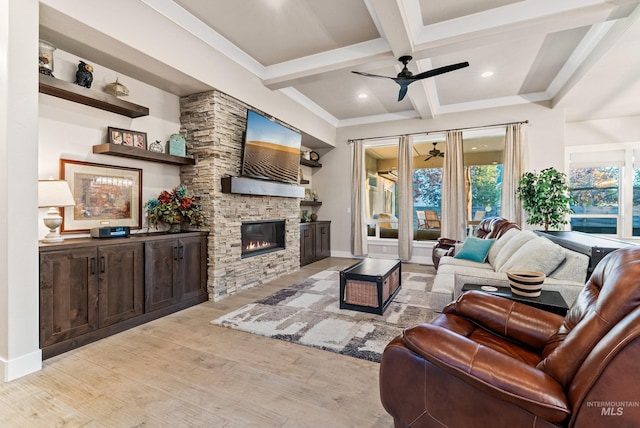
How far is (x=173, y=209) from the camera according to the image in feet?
12.2

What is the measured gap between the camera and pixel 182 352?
2539 millimetres

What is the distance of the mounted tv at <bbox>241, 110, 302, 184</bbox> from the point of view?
4.37 metres

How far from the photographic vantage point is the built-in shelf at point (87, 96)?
8.66 feet

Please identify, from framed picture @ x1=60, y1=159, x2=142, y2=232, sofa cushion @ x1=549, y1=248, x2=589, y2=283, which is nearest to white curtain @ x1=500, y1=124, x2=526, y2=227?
sofa cushion @ x1=549, y1=248, x2=589, y2=283

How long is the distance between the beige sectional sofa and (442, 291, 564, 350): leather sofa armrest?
890mm

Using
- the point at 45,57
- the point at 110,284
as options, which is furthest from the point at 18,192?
the point at 45,57

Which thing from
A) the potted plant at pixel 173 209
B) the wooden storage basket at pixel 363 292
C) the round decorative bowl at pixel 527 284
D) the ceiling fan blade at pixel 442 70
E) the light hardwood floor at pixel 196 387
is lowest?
the light hardwood floor at pixel 196 387

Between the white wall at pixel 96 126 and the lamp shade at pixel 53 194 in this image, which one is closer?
the lamp shade at pixel 53 194

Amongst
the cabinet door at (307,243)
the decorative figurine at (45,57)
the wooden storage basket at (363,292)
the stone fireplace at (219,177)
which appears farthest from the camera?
the cabinet door at (307,243)

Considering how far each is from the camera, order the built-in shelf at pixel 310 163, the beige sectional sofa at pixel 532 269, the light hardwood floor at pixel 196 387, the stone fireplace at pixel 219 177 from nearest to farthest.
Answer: the light hardwood floor at pixel 196 387 < the beige sectional sofa at pixel 532 269 < the stone fireplace at pixel 219 177 < the built-in shelf at pixel 310 163

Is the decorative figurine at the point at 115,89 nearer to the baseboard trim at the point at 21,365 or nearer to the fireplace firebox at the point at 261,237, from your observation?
the fireplace firebox at the point at 261,237

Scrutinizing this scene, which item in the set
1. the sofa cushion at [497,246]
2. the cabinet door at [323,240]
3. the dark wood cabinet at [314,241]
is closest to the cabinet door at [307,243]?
the dark wood cabinet at [314,241]

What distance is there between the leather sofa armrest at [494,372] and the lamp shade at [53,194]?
2.90 metres

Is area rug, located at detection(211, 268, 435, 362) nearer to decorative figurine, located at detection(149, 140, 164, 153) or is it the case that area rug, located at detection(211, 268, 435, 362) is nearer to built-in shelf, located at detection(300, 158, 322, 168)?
decorative figurine, located at detection(149, 140, 164, 153)
